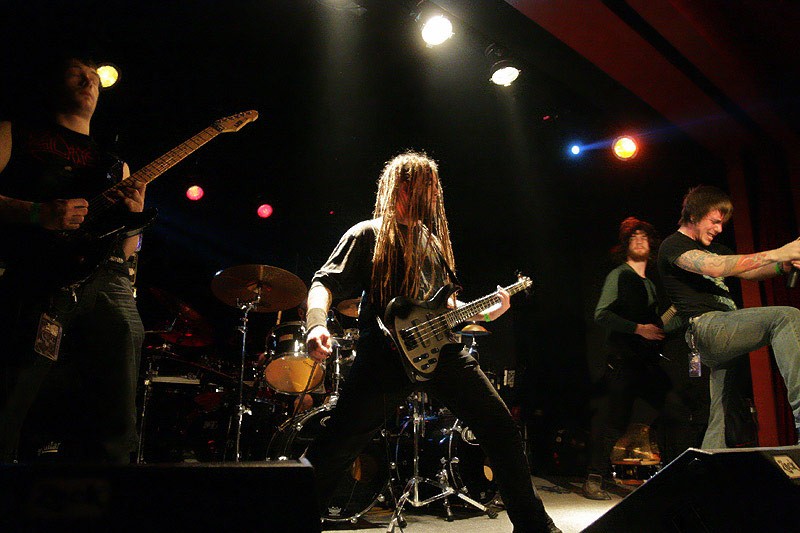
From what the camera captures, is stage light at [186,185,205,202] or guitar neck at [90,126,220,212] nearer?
guitar neck at [90,126,220,212]

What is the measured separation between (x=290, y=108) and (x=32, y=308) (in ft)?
21.7

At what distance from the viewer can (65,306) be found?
2.24 meters

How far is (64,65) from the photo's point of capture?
2705 millimetres

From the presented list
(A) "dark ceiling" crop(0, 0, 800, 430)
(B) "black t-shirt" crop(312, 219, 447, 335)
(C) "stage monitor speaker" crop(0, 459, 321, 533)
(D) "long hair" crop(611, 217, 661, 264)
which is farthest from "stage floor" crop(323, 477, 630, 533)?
(C) "stage monitor speaker" crop(0, 459, 321, 533)

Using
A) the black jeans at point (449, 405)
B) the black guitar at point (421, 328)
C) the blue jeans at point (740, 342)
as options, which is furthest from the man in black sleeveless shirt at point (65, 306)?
the blue jeans at point (740, 342)

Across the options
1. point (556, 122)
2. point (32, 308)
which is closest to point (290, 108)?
point (556, 122)

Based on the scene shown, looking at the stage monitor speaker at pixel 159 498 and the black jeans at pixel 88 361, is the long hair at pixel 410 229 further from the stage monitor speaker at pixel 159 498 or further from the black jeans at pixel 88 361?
the stage monitor speaker at pixel 159 498

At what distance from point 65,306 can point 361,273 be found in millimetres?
1344

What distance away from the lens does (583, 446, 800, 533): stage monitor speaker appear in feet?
5.46

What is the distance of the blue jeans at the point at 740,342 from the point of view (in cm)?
315

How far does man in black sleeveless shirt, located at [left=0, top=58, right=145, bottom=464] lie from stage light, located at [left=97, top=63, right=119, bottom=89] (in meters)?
4.47

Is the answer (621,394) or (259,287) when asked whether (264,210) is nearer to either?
(259,287)

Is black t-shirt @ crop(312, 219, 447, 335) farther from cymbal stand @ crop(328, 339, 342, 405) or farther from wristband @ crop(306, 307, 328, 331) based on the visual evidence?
cymbal stand @ crop(328, 339, 342, 405)

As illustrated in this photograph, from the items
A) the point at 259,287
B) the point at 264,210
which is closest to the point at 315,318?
the point at 259,287
